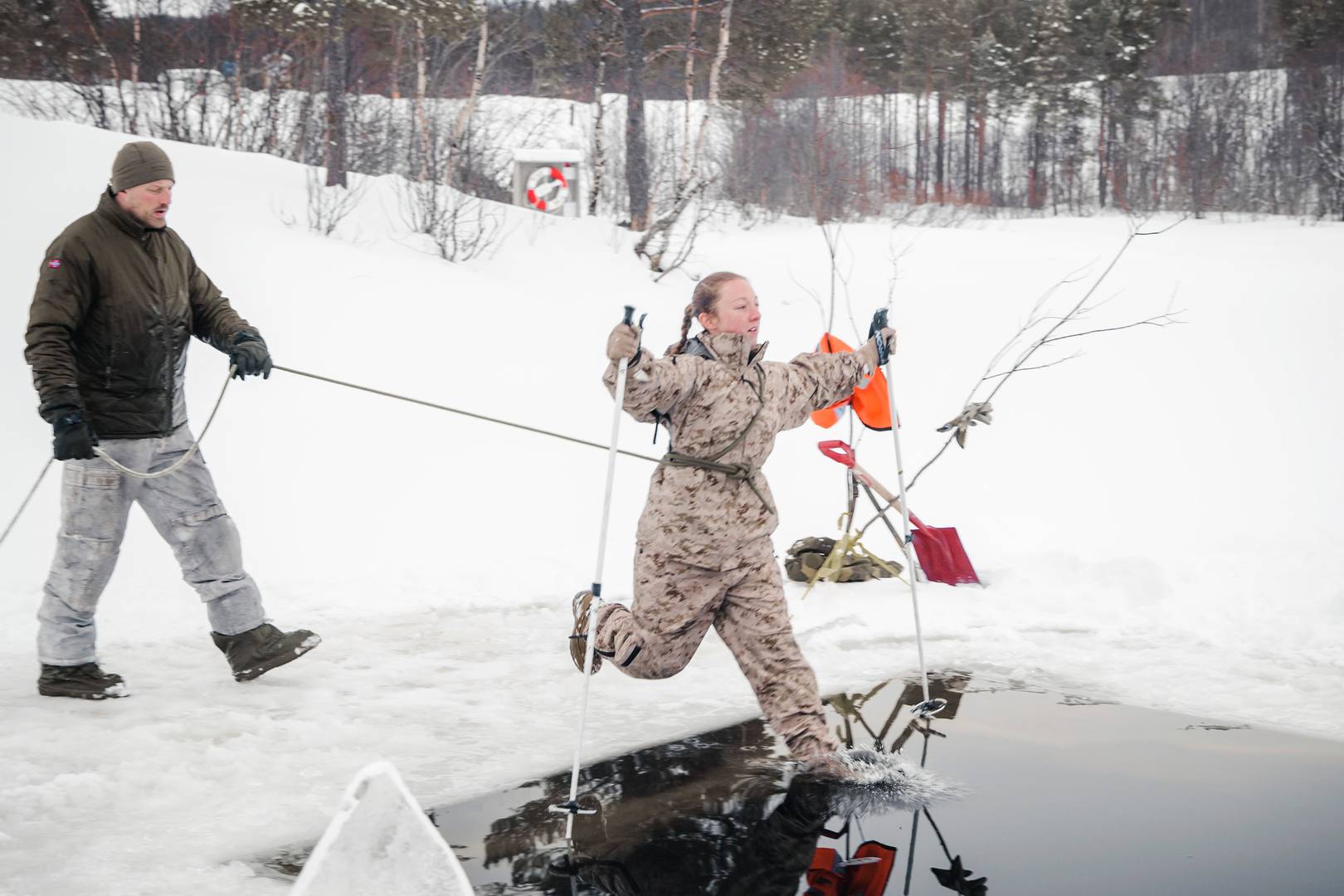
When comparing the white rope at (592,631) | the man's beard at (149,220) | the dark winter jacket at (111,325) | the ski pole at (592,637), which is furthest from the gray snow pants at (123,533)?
the ski pole at (592,637)

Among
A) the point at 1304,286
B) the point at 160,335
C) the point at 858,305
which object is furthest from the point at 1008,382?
the point at 160,335

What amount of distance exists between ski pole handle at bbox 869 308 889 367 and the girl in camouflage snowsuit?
1.40 ft

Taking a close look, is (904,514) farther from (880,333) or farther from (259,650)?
(259,650)

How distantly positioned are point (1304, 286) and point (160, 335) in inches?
467

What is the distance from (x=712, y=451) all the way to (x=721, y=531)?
26 cm

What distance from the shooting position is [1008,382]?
10.7 metres

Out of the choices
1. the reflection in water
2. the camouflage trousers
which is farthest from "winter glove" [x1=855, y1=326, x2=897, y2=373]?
the reflection in water

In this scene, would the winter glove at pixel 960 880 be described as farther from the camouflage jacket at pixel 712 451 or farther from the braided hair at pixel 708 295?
the braided hair at pixel 708 295

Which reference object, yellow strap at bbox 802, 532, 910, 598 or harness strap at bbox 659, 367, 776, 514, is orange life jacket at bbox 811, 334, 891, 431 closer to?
yellow strap at bbox 802, 532, 910, 598

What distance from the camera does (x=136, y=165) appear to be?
4.36 meters

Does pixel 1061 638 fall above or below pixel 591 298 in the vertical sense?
below

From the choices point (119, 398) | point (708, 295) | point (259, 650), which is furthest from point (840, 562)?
point (119, 398)

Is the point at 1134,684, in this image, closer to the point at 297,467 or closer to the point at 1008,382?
the point at 297,467

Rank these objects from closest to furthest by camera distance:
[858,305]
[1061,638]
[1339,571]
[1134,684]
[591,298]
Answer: [1134,684] → [1061,638] → [1339,571] → [591,298] → [858,305]
